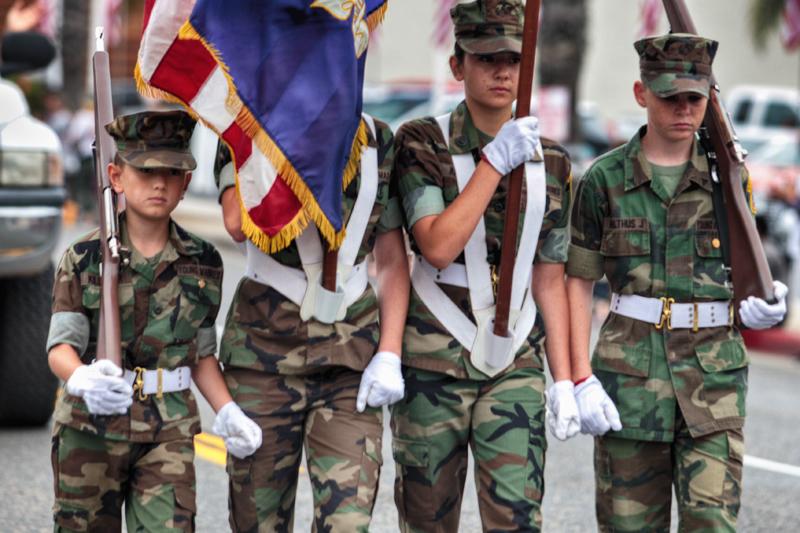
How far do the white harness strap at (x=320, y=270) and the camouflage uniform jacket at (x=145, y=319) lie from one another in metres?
0.18

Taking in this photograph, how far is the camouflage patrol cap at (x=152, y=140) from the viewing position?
4418 millimetres

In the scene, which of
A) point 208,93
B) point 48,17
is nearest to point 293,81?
point 208,93

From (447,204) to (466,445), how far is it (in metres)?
0.74

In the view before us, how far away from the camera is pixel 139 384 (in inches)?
174

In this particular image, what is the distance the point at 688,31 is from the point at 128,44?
36975mm

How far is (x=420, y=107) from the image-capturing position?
23.8m

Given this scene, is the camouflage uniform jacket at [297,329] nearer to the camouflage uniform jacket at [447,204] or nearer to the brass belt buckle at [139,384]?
the camouflage uniform jacket at [447,204]

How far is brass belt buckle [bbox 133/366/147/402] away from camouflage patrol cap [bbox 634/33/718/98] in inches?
68.3

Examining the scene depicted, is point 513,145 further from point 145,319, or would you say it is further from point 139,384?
point 139,384

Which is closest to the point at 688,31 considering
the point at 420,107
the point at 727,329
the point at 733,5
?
the point at 727,329

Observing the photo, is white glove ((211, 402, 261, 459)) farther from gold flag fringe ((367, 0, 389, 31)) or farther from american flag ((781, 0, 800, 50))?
american flag ((781, 0, 800, 50))

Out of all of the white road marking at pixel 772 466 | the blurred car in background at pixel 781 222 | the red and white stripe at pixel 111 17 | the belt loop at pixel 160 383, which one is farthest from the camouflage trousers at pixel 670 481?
the red and white stripe at pixel 111 17

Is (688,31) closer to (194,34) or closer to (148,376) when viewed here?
Result: (194,34)

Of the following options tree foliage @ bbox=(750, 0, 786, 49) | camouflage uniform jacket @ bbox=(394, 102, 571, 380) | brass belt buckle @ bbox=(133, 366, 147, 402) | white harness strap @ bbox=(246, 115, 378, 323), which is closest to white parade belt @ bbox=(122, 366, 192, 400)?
brass belt buckle @ bbox=(133, 366, 147, 402)
